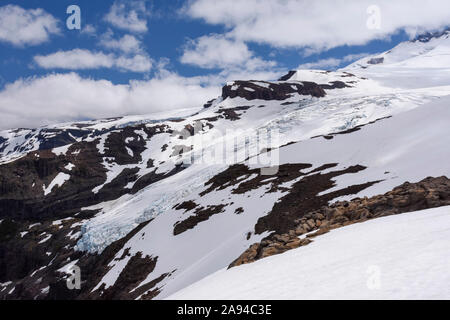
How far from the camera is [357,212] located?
16.9 meters

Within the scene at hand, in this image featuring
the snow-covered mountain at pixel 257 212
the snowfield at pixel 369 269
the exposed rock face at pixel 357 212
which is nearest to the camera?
the snowfield at pixel 369 269

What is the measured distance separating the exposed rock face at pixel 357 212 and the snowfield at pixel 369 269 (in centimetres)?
263

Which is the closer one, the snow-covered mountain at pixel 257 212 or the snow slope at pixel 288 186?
the snow-covered mountain at pixel 257 212

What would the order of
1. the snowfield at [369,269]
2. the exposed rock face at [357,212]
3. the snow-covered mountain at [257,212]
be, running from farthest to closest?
the snow-covered mountain at [257,212], the exposed rock face at [357,212], the snowfield at [369,269]

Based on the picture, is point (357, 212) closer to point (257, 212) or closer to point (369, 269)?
point (369, 269)

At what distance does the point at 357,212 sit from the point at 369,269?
10600mm

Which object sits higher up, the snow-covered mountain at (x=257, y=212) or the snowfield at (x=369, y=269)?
the snowfield at (x=369, y=269)

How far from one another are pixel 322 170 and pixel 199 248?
836 inches

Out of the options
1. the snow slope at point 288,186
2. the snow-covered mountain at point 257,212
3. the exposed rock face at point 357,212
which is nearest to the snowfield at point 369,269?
the snow-covered mountain at point 257,212

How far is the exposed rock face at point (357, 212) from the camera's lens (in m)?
14.4

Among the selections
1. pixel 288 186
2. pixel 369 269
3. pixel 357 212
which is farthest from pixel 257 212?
pixel 369 269

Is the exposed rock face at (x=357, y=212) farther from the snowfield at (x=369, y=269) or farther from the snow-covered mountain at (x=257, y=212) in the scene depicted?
the snowfield at (x=369, y=269)

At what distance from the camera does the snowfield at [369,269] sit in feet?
19.6

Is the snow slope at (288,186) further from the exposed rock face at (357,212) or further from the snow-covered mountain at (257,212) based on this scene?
the exposed rock face at (357,212)
